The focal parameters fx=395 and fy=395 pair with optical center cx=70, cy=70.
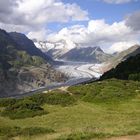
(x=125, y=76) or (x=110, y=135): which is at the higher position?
(x=125, y=76)

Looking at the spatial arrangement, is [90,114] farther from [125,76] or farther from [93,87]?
[125,76]

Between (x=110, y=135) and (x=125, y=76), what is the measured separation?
4645 inches

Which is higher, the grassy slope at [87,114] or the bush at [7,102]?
the bush at [7,102]

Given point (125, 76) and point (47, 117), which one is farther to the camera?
point (125, 76)

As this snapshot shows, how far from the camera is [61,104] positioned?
79.9 m

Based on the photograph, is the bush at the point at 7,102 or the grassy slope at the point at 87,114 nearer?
the grassy slope at the point at 87,114

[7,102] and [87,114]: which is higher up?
[7,102]

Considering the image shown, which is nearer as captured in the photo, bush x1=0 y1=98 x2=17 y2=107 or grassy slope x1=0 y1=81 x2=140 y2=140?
grassy slope x1=0 y1=81 x2=140 y2=140

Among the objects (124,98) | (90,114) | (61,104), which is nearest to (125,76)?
(124,98)

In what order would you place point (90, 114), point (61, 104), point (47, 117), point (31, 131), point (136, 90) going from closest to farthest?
point (31, 131), point (47, 117), point (90, 114), point (61, 104), point (136, 90)

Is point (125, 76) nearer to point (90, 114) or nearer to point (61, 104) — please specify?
point (61, 104)

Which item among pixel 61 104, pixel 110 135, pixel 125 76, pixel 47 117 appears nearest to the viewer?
pixel 110 135

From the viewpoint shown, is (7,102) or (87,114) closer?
(87,114)

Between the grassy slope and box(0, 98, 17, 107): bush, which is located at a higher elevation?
box(0, 98, 17, 107): bush
